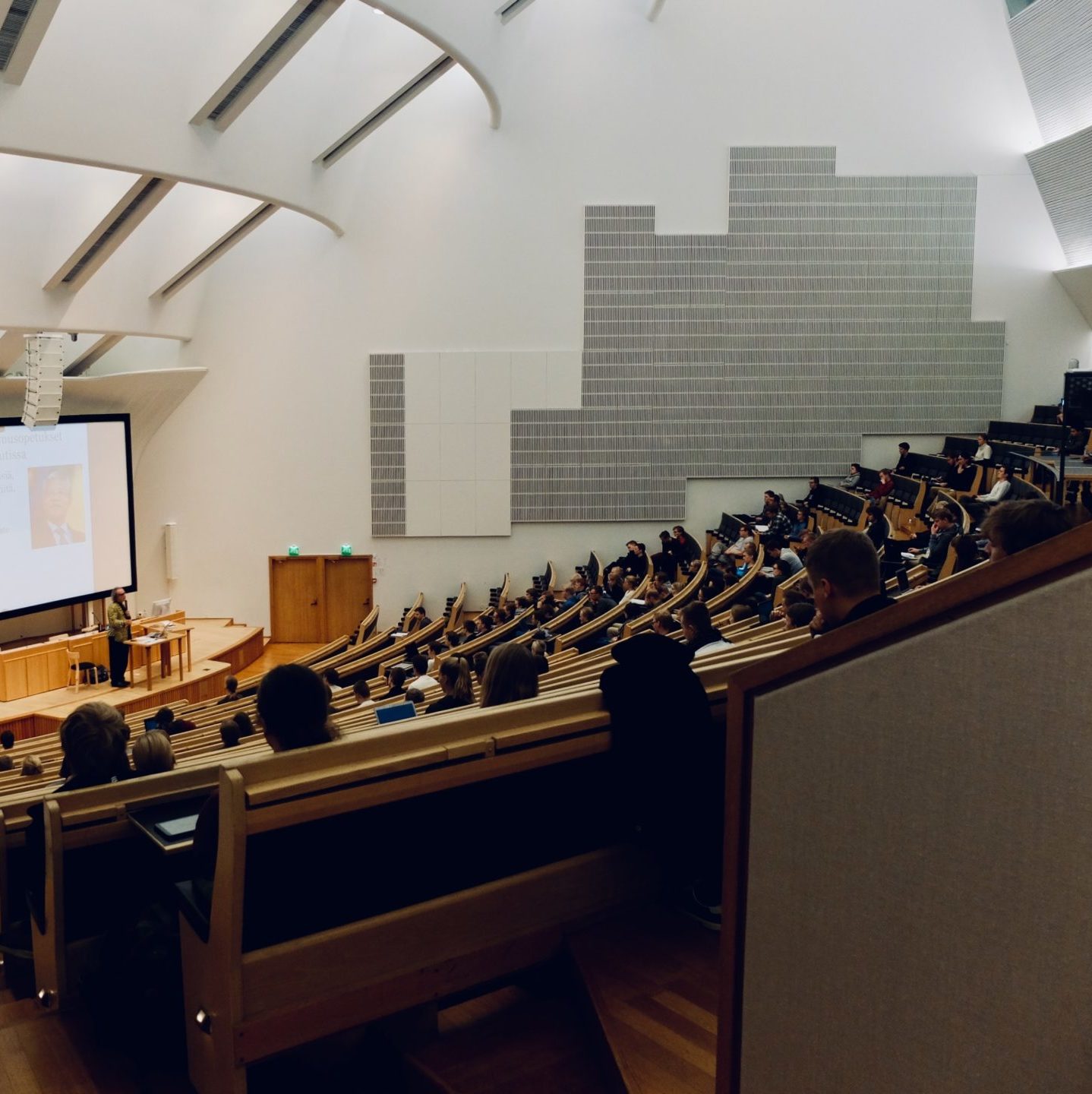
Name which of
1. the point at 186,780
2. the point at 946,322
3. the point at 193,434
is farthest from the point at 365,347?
the point at 186,780

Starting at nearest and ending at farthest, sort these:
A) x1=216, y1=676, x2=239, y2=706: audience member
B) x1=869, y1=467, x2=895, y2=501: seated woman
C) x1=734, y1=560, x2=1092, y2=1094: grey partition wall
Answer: x1=734, y1=560, x2=1092, y2=1094: grey partition wall, x1=216, y1=676, x2=239, y2=706: audience member, x1=869, y1=467, x2=895, y2=501: seated woman

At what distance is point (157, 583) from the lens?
1208 cm

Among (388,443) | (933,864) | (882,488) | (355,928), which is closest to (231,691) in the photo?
(388,443)

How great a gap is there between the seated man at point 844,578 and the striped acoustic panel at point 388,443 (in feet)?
33.6

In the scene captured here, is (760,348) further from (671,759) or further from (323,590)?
(671,759)

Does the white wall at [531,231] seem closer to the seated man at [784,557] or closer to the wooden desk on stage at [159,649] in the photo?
the wooden desk on stage at [159,649]

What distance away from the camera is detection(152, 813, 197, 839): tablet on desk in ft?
7.31

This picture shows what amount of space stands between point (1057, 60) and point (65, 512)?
11.1 metres

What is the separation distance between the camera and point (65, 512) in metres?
10.5

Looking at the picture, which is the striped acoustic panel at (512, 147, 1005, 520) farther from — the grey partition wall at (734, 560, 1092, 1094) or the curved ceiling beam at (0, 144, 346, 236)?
the grey partition wall at (734, 560, 1092, 1094)

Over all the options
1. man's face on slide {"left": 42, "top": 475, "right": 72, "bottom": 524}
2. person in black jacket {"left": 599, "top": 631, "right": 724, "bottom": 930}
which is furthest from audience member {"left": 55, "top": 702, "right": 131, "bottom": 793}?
man's face on slide {"left": 42, "top": 475, "right": 72, "bottom": 524}

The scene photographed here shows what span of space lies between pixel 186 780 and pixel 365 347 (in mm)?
9665

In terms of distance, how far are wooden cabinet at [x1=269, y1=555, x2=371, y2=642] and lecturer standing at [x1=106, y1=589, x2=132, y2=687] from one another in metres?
2.27

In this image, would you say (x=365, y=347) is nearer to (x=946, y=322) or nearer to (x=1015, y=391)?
(x=946, y=322)
